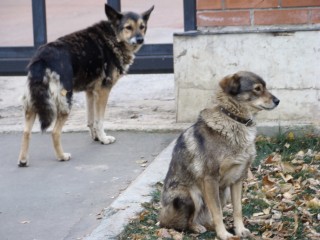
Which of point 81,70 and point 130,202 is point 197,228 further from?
point 81,70

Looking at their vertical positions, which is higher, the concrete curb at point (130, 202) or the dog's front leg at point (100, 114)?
the dog's front leg at point (100, 114)

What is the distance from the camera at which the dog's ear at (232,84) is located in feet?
17.7

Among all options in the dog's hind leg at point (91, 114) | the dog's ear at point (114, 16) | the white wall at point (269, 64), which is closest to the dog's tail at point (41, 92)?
the dog's hind leg at point (91, 114)

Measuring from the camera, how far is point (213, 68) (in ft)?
28.1

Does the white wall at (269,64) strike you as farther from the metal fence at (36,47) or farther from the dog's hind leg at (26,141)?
the dog's hind leg at (26,141)

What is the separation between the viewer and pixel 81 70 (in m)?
7.94

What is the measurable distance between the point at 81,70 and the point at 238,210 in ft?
9.82

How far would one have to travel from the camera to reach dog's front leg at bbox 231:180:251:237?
5.47 metres

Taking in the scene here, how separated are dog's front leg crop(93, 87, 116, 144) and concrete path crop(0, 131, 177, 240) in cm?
8

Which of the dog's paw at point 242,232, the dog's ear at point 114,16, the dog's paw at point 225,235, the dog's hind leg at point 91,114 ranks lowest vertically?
the dog's paw at point 242,232

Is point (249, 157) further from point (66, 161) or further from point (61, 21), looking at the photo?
point (61, 21)

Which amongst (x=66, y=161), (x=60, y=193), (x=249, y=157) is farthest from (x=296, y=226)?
(x=66, y=161)

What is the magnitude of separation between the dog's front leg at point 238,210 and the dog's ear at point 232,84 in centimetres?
62

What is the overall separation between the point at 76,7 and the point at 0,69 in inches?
47.6
